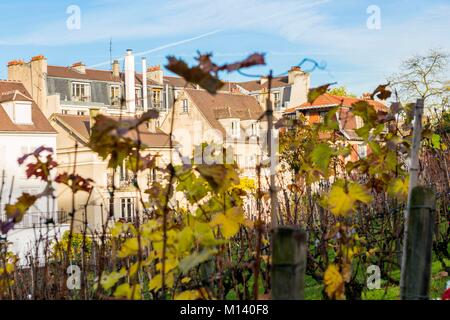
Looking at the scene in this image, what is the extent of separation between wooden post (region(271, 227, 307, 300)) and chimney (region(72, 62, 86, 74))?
2282 inches

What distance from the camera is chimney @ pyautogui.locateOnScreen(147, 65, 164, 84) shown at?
61.4 metres

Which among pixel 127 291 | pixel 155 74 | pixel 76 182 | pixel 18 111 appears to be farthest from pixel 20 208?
pixel 155 74

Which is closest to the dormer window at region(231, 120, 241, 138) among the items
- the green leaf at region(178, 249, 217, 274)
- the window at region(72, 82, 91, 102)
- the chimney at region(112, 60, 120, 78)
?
the window at region(72, 82, 91, 102)

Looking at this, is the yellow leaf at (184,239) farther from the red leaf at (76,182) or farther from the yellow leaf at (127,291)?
the red leaf at (76,182)

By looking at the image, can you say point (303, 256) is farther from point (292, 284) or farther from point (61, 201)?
point (61, 201)

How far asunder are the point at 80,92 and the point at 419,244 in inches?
2218

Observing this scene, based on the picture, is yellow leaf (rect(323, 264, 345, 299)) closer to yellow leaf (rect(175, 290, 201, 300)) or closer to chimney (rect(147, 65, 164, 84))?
yellow leaf (rect(175, 290, 201, 300))

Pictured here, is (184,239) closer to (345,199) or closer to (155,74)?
(345,199)

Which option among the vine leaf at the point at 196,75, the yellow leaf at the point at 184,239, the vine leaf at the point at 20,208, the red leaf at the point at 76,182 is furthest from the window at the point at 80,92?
the vine leaf at the point at 196,75

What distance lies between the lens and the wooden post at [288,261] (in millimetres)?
2664

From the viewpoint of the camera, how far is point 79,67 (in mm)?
59156

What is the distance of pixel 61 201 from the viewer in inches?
1908

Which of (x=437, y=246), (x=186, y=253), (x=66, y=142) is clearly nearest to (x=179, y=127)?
(x=66, y=142)

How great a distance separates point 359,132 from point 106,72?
58.6m
